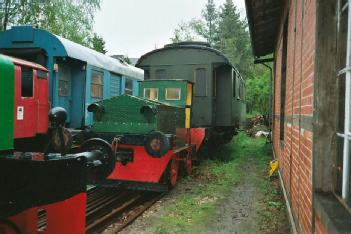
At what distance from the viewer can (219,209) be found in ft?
20.2

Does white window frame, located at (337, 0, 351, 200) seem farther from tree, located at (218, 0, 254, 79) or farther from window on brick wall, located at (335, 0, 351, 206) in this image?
tree, located at (218, 0, 254, 79)

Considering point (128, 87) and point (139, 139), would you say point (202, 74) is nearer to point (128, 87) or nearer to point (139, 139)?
point (128, 87)

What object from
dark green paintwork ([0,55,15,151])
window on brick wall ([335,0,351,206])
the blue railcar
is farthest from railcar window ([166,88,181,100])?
window on brick wall ([335,0,351,206])

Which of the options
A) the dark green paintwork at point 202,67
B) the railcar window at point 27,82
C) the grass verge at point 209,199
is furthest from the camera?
the dark green paintwork at point 202,67

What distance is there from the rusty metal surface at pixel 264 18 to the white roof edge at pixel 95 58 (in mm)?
4294

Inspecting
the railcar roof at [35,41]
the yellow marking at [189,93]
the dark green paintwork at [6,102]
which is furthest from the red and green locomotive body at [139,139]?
the dark green paintwork at [6,102]

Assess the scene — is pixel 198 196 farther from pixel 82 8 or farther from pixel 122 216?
pixel 82 8

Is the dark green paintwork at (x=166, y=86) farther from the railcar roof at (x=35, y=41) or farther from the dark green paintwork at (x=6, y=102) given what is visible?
the dark green paintwork at (x=6, y=102)

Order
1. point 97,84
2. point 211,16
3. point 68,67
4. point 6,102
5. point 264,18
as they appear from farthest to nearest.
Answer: point 211,16 → point 97,84 → point 68,67 → point 264,18 → point 6,102

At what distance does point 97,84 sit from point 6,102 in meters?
7.57

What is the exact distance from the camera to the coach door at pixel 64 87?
924 centimetres

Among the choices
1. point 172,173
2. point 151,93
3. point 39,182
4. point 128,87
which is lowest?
point 172,173

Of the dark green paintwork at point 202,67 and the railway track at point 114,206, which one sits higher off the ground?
the dark green paintwork at point 202,67

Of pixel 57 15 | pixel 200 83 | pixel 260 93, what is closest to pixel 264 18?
pixel 200 83
